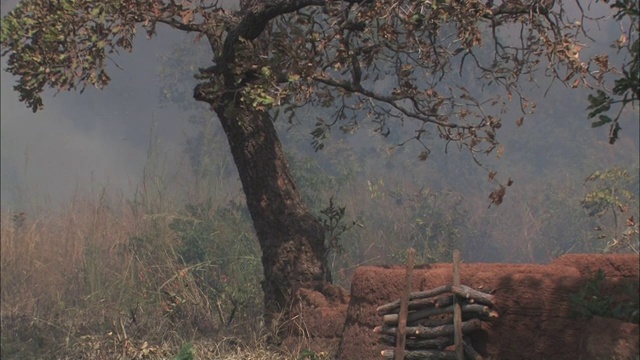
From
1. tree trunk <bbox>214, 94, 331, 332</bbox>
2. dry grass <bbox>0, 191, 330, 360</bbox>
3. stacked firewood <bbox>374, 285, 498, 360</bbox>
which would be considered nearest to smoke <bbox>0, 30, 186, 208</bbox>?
dry grass <bbox>0, 191, 330, 360</bbox>

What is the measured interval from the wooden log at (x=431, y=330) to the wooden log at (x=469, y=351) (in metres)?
0.07

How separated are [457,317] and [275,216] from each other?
9.49 ft

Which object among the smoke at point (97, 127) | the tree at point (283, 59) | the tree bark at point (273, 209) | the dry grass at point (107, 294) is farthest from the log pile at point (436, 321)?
the smoke at point (97, 127)

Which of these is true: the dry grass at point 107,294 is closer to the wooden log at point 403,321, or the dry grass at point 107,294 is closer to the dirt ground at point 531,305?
the dirt ground at point 531,305

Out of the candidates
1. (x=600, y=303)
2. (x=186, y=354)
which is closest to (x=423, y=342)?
(x=600, y=303)

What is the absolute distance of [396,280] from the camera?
7484 mm

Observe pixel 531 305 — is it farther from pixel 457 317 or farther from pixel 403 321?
pixel 403 321

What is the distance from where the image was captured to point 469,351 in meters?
6.70

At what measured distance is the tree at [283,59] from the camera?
7.41 meters

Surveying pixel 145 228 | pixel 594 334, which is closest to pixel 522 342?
pixel 594 334

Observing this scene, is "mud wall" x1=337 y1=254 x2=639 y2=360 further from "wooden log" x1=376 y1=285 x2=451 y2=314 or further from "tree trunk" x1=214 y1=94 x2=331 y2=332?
"tree trunk" x1=214 y1=94 x2=331 y2=332

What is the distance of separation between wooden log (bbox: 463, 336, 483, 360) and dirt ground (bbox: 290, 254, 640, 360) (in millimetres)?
81

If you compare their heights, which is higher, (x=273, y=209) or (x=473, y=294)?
(x=273, y=209)

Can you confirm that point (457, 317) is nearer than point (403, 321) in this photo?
Yes
